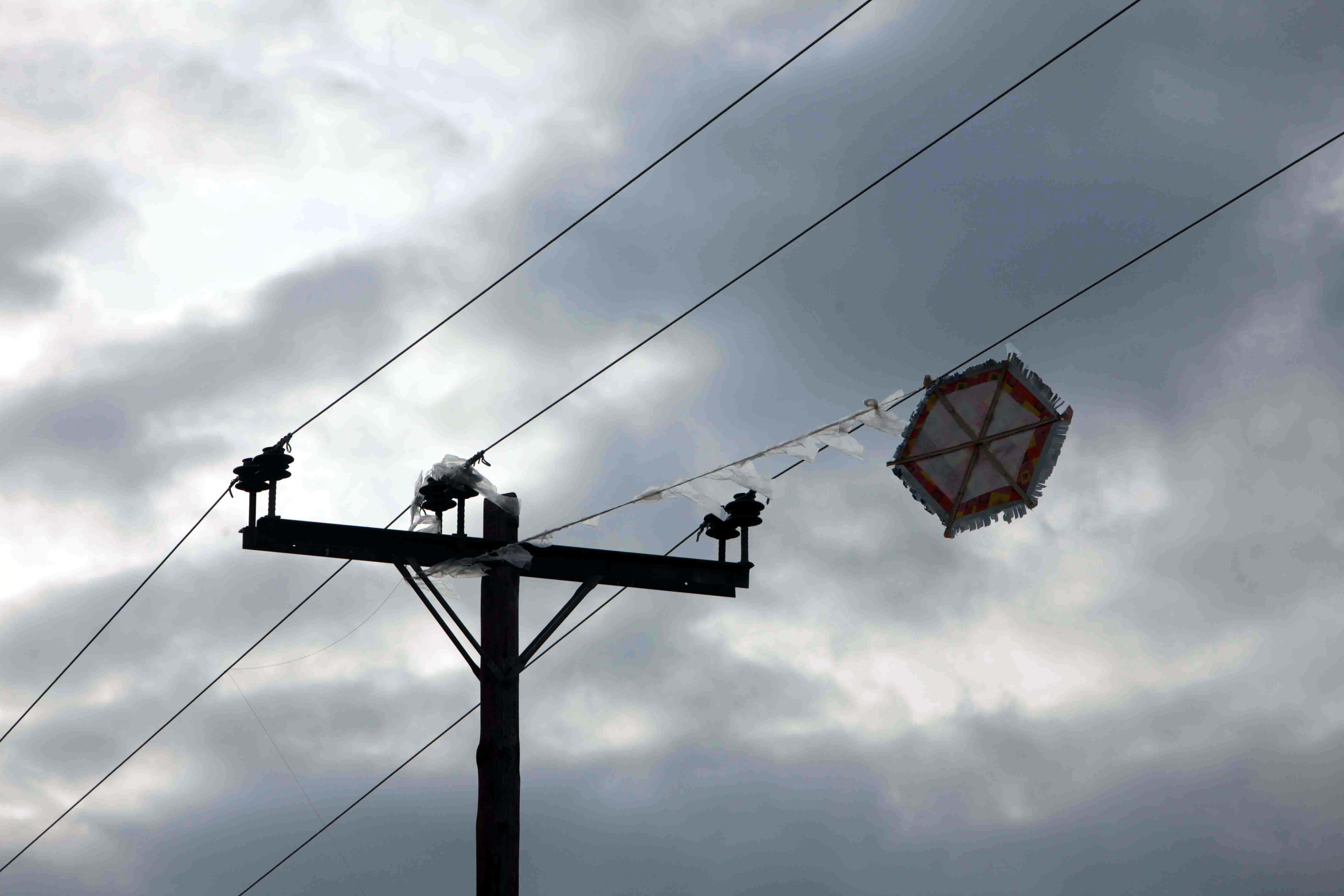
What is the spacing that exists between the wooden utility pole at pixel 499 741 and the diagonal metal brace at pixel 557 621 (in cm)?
4

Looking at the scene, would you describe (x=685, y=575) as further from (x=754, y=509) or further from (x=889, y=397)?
(x=889, y=397)

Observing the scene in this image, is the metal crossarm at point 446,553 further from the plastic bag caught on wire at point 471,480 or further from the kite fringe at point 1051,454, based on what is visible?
the kite fringe at point 1051,454

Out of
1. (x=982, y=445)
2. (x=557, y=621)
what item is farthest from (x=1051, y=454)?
(x=557, y=621)

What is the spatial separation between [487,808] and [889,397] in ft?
11.0

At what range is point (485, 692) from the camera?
9.57 m

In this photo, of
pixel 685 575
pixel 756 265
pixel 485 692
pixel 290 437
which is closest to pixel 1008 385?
pixel 756 265

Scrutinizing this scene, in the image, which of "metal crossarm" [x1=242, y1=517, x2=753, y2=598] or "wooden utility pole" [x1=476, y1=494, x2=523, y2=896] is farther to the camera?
"metal crossarm" [x1=242, y1=517, x2=753, y2=598]

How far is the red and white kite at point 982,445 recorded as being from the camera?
9398mm

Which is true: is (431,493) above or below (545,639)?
above

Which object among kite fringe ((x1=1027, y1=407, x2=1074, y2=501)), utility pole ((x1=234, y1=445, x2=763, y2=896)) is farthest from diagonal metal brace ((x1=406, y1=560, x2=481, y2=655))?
kite fringe ((x1=1027, y1=407, x2=1074, y2=501))

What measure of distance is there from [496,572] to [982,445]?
9.98 ft

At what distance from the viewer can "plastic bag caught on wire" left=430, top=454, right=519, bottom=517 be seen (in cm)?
1029

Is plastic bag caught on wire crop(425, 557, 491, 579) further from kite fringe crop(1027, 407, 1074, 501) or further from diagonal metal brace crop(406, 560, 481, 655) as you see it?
kite fringe crop(1027, 407, 1074, 501)

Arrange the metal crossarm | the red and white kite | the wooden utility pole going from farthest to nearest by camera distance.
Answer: the metal crossarm → the red and white kite → the wooden utility pole
